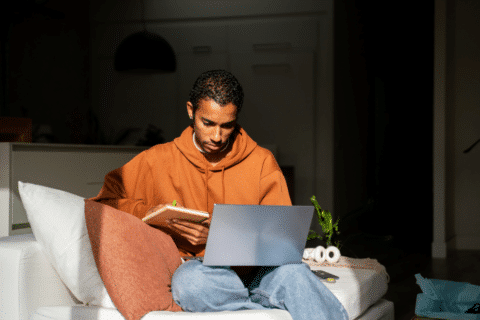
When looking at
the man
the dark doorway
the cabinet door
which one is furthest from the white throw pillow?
the dark doorway

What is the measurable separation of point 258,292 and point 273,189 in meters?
0.48

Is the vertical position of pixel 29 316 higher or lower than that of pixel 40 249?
lower

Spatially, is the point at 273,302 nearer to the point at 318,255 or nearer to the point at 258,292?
the point at 258,292

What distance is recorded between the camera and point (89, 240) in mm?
1568

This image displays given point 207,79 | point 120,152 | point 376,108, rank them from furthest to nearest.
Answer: point 376,108, point 120,152, point 207,79

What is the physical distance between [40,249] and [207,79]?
0.84 meters

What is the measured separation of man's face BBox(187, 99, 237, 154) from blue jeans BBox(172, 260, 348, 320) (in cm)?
51

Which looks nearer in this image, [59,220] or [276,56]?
[59,220]

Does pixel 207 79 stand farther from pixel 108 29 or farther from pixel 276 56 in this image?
pixel 108 29

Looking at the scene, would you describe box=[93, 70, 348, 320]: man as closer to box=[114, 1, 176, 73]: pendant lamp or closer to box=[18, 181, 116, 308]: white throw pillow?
box=[18, 181, 116, 308]: white throw pillow

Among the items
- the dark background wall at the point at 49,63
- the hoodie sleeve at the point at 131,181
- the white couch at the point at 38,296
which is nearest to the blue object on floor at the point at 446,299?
the white couch at the point at 38,296

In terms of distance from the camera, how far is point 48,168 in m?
2.96

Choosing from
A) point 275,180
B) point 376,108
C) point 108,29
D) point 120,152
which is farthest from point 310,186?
point 275,180

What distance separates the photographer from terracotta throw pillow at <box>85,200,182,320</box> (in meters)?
1.43
